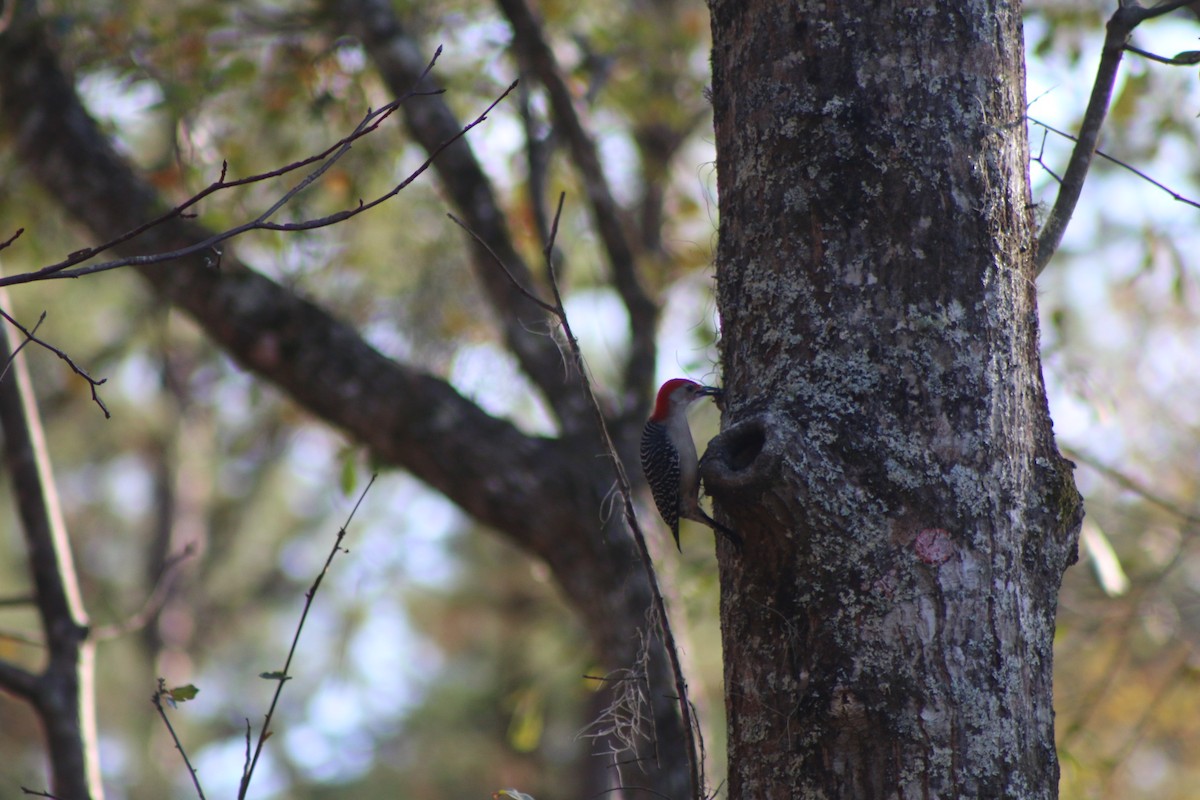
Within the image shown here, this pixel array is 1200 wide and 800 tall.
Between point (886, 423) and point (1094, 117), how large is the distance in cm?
86

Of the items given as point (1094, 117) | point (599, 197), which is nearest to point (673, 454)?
point (599, 197)

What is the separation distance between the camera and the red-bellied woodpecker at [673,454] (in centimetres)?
320

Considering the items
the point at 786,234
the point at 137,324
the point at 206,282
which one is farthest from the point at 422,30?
the point at 786,234

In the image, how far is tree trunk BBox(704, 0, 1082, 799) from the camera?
5.01 ft

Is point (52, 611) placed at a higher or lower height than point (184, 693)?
higher

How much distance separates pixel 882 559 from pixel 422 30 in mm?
4409

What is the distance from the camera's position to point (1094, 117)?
6.68 ft

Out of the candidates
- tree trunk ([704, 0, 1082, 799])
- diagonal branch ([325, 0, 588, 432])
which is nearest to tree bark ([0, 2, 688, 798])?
diagonal branch ([325, 0, 588, 432])

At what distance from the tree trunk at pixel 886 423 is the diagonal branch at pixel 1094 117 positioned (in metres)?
0.16

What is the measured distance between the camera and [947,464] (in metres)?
1.61

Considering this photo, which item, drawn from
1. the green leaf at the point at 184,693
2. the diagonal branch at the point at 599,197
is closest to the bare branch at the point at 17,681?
the green leaf at the point at 184,693

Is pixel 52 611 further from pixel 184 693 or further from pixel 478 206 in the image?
pixel 478 206

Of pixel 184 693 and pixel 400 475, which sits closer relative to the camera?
pixel 184 693

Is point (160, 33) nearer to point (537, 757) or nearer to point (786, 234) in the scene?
point (786, 234)
